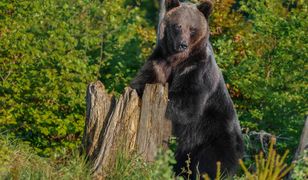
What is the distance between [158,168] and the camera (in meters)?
6.19

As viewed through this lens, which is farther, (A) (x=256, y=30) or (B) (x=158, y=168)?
(A) (x=256, y=30)

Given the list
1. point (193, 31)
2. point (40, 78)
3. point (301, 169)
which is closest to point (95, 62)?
point (40, 78)

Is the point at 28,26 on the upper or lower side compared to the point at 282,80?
upper

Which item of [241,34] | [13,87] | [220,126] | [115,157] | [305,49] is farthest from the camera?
[241,34]

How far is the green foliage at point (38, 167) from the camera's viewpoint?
736 cm

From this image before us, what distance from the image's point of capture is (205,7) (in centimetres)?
906

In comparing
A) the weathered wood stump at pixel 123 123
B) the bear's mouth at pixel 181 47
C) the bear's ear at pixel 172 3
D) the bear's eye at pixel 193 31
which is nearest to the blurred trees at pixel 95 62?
the bear's ear at pixel 172 3

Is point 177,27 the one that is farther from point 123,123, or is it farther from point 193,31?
point 123,123

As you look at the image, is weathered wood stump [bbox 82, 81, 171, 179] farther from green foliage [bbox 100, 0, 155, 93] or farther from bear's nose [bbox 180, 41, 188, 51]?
green foliage [bbox 100, 0, 155, 93]

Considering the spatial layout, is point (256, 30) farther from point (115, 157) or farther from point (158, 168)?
point (158, 168)

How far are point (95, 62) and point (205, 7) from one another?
4300 millimetres

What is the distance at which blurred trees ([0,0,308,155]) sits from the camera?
11.1 metres

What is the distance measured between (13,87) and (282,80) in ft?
11.7

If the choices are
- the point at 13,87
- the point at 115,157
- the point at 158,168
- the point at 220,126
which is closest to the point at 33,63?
the point at 13,87
